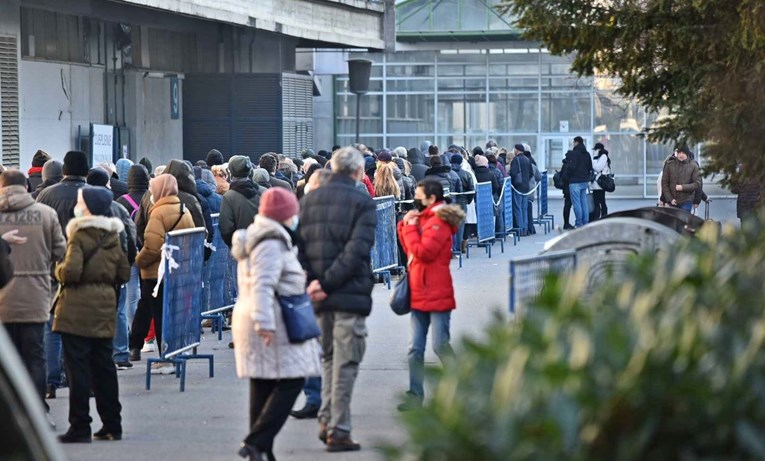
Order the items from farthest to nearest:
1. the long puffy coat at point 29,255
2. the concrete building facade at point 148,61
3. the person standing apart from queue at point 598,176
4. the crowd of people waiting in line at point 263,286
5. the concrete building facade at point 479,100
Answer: the concrete building facade at point 479,100
the person standing apart from queue at point 598,176
the concrete building facade at point 148,61
the long puffy coat at point 29,255
the crowd of people waiting in line at point 263,286

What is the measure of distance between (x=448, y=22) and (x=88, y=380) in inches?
1449

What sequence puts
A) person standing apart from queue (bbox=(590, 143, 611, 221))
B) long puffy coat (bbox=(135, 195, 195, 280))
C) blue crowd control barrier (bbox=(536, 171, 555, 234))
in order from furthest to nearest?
1. blue crowd control barrier (bbox=(536, 171, 555, 234))
2. person standing apart from queue (bbox=(590, 143, 611, 221))
3. long puffy coat (bbox=(135, 195, 195, 280))

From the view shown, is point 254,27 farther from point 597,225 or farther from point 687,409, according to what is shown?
point 687,409

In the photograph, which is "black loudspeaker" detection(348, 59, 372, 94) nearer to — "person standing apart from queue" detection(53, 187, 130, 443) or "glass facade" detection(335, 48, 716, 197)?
"glass facade" detection(335, 48, 716, 197)

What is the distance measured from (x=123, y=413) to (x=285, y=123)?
21.9m

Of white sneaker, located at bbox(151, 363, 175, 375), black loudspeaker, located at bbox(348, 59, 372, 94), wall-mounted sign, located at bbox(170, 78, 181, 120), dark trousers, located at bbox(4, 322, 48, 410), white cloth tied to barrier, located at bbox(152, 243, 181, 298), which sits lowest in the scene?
white sneaker, located at bbox(151, 363, 175, 375)

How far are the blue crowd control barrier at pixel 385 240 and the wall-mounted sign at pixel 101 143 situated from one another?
8409 millimetres

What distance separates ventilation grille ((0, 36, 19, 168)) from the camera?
72.7ft

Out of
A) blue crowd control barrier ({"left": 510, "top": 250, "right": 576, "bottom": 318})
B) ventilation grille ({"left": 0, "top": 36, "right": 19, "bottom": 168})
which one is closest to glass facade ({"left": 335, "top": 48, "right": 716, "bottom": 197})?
ventilation grille ({"left": 0, "top": 36, "right": 19, "bottom": 168})

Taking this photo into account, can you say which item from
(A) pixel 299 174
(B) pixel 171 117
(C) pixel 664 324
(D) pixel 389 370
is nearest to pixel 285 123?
(B) pixel 171 117

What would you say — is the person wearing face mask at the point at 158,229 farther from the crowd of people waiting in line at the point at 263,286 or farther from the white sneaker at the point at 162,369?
the crowd of people waiting in line at the point at 263,286

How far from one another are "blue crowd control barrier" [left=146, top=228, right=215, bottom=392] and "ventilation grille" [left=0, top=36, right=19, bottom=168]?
1063 centimetres

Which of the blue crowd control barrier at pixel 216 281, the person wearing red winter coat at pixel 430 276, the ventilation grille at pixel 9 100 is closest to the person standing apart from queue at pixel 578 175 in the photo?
the ventilation grille at pixel 9 100

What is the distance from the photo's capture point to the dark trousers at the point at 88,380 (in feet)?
31.1
